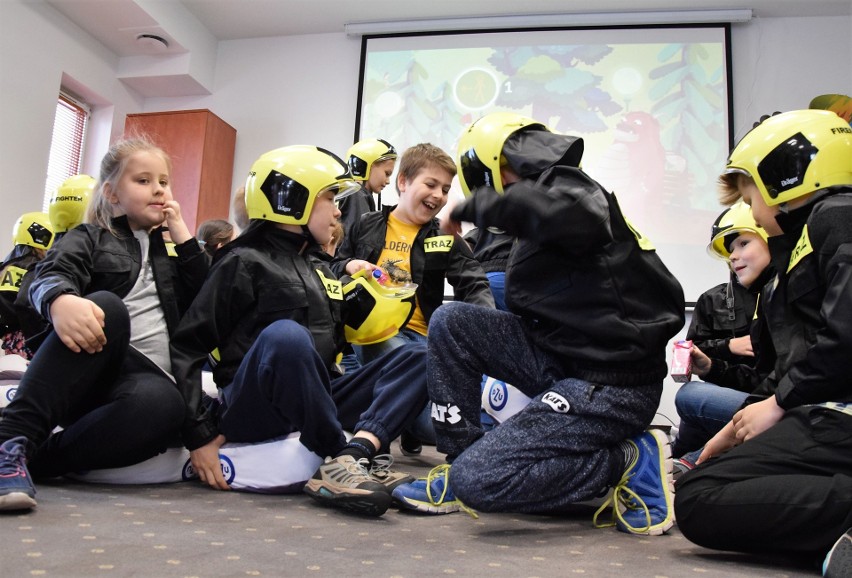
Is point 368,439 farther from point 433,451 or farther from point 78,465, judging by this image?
point 433,451

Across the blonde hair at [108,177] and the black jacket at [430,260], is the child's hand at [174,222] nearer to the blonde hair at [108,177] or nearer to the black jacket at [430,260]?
the blonde hair at [108,177]

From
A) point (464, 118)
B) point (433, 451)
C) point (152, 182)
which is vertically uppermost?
point (464, 118)

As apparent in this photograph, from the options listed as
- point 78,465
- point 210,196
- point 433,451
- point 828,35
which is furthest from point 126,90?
point 828,35

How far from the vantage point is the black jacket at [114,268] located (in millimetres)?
1691

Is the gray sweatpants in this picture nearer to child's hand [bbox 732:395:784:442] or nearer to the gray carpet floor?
the gray carpet floor

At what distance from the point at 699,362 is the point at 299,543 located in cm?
182

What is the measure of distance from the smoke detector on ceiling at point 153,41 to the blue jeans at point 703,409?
530cm

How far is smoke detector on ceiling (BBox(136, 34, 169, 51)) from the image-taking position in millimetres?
5934

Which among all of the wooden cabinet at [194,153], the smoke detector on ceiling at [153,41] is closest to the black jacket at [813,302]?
the wooden cabinet at [194,153]

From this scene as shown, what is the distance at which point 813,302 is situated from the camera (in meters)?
1.45

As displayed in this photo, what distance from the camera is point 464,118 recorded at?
6.03 meters

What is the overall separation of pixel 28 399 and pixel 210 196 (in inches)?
189

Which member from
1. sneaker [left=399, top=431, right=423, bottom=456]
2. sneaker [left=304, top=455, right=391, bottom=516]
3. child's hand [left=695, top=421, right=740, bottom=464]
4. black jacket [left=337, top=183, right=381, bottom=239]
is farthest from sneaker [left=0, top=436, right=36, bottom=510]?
black jacket [left=337, top=183, right=381, bottom=239]

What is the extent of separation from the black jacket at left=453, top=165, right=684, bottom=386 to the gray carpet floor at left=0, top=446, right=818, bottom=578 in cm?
41
